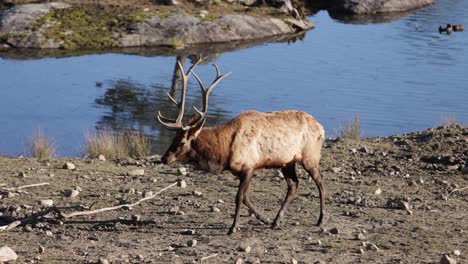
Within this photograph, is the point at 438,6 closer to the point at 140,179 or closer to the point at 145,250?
the point at 140,179

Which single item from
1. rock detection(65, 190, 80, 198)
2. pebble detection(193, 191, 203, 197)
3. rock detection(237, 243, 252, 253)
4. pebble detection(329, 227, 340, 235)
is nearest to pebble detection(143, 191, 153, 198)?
pebble detection(193, 191, 203, 197)

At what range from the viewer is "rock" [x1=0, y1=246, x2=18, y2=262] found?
9094mm

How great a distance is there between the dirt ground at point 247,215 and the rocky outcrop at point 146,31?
58.8ft

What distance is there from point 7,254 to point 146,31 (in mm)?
24563

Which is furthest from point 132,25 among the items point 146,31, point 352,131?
point 352,131

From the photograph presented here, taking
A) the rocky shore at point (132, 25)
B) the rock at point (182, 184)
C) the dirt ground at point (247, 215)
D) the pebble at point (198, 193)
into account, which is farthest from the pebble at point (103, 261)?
the rocky shore at point (132, 25)

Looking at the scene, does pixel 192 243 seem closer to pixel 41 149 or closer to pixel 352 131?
pixel 41 149

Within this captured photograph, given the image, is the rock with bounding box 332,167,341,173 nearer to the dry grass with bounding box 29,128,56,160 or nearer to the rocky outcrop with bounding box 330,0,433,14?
the dry grass with bounding box 29,128,56,160

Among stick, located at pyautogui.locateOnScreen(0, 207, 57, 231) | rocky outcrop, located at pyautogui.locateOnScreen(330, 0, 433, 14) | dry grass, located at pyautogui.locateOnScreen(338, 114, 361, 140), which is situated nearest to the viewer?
stick, located at pyautogui.locateOnScreen(0, 207, 57, 231)

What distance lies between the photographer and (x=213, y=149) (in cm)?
1073

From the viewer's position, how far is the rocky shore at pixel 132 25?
1283 inches

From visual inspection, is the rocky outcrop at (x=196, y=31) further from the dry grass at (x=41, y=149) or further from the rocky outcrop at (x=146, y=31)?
the dry grass at (x=41, y=149)

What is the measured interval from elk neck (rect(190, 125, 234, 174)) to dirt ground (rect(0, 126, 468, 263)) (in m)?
0.71

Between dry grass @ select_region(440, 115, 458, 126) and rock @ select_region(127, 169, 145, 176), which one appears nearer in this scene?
rock @ select_region(127, 169, 145, 176)
